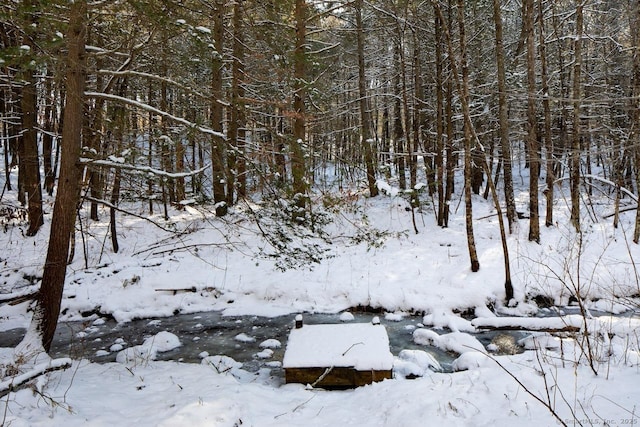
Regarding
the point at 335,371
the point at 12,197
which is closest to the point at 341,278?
the point at 335,371

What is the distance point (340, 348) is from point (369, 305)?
3360 millimetres

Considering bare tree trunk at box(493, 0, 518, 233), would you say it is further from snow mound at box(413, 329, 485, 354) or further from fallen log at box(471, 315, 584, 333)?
snow mound at box(413, 329, 485, 354)

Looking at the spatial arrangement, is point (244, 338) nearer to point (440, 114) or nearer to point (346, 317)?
point (346, 317)

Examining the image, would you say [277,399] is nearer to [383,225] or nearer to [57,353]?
[57,353]

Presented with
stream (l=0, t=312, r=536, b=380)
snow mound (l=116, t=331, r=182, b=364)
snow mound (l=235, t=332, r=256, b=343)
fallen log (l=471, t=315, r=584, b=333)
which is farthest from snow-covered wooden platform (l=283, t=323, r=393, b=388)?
snow mound (l=116, t=331, r=182, b=364)

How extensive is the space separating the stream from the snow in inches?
22.9

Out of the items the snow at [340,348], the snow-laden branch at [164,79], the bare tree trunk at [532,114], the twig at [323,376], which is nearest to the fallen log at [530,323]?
the snow at [340,348]

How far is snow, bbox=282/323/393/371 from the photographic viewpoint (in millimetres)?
5289

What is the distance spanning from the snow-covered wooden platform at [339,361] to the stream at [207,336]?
579mm

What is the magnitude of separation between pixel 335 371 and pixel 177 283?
589cm

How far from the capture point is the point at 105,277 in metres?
10.0

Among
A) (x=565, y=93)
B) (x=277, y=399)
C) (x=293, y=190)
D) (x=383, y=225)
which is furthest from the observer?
(x=565, y=93)

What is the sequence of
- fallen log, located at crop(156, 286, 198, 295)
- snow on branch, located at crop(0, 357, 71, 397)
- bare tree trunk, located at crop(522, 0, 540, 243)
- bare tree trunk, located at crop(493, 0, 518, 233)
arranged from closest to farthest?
1. snow on branch, located at crop(0, 357, 71, 397)
2. fallen log, located at crop(156, 286, 198, 295)
3. bare tree trunk, located at crop(522, 0, 540, 243)
4. bare tree trunk, located at crop(493, 0, 518, 233)

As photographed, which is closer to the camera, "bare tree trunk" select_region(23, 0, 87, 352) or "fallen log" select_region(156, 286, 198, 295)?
"bare tree trunk" select_region(23, 0, 87, 352)
